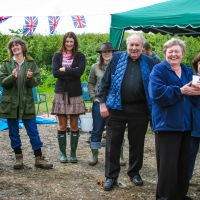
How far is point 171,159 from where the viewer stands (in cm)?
357

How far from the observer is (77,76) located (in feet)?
17.2

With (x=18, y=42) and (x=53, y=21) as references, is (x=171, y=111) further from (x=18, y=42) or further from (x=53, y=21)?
(x=53, y=21)

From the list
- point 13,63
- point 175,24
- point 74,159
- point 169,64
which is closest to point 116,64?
point 169,64

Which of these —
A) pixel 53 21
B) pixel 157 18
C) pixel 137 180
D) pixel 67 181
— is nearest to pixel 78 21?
pixel 53 21

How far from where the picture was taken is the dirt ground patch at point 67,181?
13.7ft

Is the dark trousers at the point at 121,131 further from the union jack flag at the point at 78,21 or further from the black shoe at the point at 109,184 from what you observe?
the union jack flag at the point at 78,21

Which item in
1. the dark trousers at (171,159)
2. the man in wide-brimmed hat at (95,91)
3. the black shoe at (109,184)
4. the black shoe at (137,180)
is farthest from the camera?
the man in wide-brimmed hat at (95,91)

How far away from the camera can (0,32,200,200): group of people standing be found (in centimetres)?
354

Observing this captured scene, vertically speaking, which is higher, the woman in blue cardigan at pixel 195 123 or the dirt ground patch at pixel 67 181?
the woman in blue cardigan at pixel 195 123

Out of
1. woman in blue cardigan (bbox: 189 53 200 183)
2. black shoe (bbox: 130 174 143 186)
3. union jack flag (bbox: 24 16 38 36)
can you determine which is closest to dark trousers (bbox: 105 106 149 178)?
black shoe (bbox: 130 174 143 186)

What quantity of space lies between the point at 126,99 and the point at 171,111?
0.84 m

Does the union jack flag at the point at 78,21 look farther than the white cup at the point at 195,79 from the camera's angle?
Yes

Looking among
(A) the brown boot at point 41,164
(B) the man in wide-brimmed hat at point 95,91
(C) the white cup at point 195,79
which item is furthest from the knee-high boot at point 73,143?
(C) the white cup at point 195,79

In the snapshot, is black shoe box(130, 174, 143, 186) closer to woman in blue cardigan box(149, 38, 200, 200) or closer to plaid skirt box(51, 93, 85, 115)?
woman in blue cardigan box(149, 38, 200, 200)
